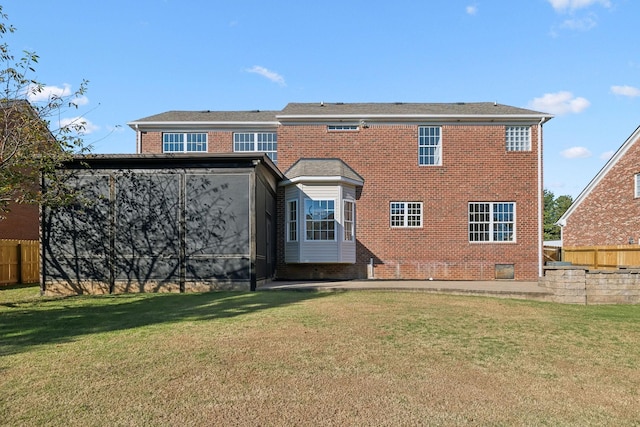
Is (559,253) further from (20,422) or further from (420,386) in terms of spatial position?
(20,422)

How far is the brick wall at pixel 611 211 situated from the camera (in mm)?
23172

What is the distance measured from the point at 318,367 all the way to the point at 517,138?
16.7 m

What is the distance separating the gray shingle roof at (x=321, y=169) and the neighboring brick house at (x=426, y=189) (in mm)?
64

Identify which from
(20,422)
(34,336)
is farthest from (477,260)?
(20,422)

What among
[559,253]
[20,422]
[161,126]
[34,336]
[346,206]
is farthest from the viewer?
[559,253]

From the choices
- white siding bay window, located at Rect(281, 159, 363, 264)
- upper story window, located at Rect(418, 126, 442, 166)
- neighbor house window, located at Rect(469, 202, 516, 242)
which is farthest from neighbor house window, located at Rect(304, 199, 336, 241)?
neighbor house window, located at Rect(469, 202, 516, 242)

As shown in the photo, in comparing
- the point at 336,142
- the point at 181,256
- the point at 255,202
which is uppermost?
the point at 336,142

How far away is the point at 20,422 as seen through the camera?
163 inches

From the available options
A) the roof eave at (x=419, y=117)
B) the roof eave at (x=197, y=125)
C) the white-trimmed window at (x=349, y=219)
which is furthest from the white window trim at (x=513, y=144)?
the roof eave at (x=197, y=125)

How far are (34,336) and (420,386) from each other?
242 inches

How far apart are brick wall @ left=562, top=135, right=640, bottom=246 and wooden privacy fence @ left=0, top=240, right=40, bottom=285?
27013mm

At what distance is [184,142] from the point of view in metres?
20.7

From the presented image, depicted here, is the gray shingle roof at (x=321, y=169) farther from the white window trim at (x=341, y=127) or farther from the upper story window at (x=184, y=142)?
the upper story window at (x=184, y=142)

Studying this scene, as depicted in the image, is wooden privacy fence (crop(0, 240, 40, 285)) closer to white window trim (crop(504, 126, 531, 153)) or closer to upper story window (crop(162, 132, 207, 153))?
upper story window (crop(162, 132, 207, 153))
